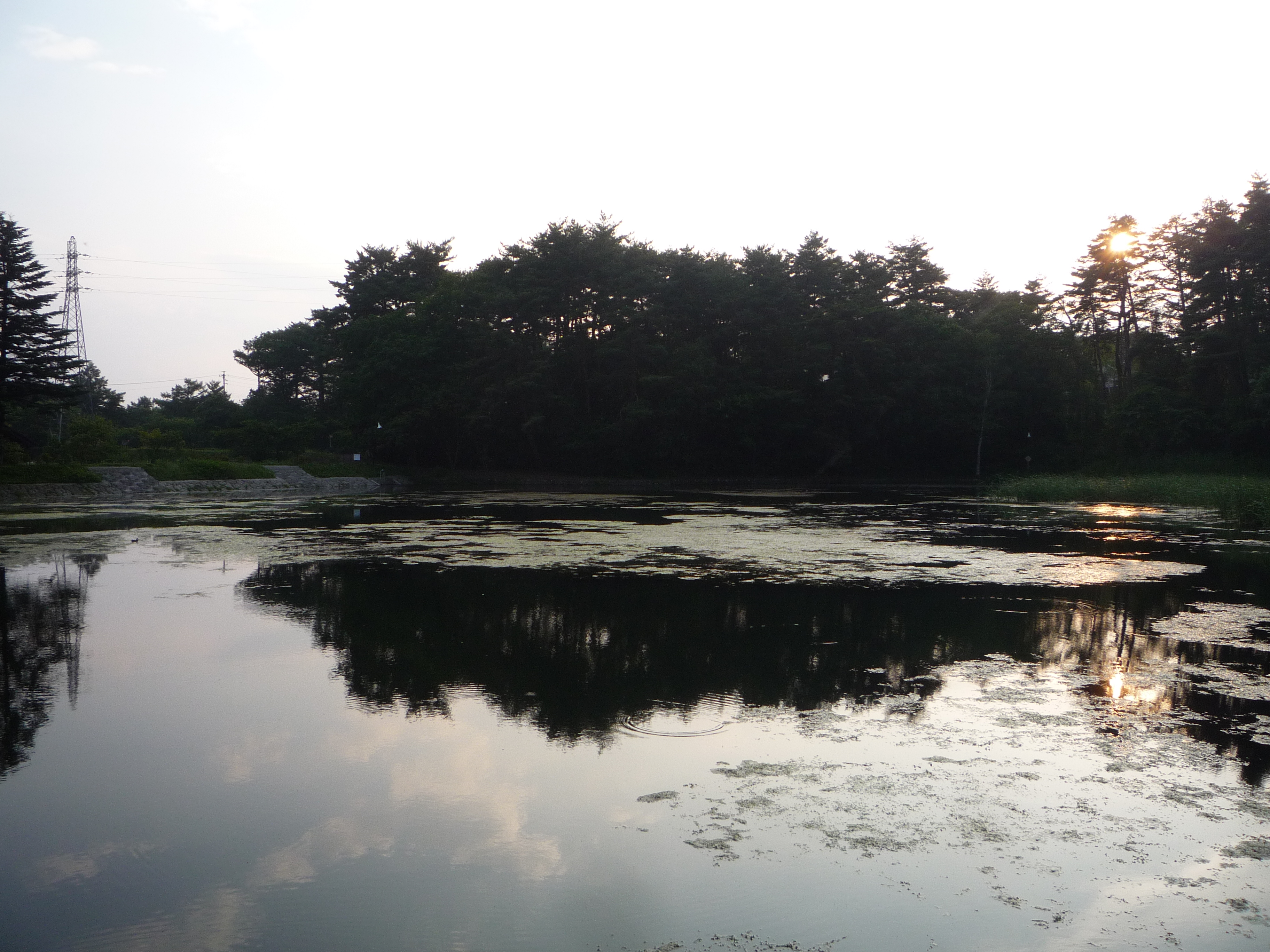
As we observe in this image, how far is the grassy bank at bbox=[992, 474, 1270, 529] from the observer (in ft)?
79.0

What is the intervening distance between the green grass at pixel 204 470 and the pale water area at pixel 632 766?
23805 millimetres


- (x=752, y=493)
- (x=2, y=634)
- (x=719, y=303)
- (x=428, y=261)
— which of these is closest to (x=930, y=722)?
(x=2, y=634)

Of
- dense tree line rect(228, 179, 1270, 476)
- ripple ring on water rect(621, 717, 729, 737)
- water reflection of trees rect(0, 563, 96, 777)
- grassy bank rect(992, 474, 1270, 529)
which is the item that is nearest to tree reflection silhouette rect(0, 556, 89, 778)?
water reflection of trees rect(0, 563, 96, 777)

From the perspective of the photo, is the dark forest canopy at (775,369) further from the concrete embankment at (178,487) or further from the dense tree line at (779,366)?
the concrete embankment at (178,487)

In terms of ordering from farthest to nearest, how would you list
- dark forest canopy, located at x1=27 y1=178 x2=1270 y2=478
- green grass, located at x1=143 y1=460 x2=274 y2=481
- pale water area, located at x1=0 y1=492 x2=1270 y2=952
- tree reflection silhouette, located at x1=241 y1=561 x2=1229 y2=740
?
1. dark forest canopy, located at x1=27 y1=178 x2=1270 y2=478
2. green grass, located at x1=143 y1=460 x2=274 y2=481
3. tree reflection silhouette, located at x1=241 y1=561 x2=1229 y2=740
4. pale water area, located at x1=0 y1=492 x2=1270 y2=952

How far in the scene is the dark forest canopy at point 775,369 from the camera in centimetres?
4003

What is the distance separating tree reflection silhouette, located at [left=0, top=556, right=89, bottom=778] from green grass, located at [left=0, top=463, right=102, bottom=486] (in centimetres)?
1896

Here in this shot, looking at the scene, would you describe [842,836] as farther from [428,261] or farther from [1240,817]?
[428,261]

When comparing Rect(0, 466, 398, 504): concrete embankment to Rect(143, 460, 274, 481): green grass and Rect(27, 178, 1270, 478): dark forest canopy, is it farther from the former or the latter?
Rect(27, 178, 1270, 478): dark forest canopy

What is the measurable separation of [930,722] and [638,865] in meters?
2.29

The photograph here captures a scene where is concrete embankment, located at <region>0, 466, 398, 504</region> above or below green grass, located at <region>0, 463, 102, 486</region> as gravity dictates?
below

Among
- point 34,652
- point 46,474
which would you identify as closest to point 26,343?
point 46,474

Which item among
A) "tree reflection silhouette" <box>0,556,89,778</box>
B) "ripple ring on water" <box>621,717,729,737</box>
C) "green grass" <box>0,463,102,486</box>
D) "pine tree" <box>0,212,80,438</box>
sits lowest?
"tree reflection silhouette" <box>0,556,89,778</box>

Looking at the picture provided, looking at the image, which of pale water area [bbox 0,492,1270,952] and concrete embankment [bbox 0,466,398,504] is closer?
pale water area [bbox 0,492,1270,952]
